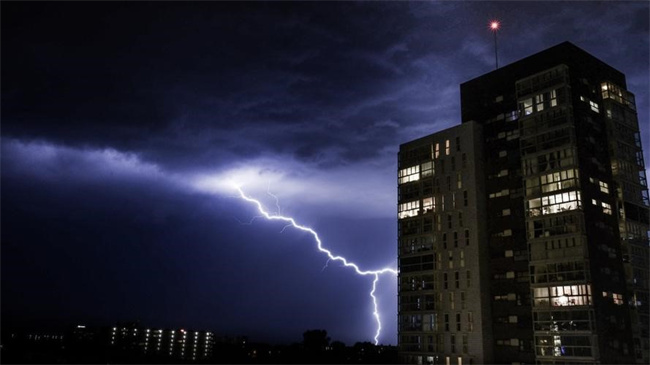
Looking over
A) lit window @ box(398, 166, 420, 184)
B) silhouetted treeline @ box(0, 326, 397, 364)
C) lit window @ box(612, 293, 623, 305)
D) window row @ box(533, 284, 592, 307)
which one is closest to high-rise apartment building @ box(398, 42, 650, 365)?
window row @ box(533, 284, 592, 307)

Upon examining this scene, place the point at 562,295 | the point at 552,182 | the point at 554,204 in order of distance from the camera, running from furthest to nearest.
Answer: the point at 552,182 → the point at 554,204 → the point at 562,295

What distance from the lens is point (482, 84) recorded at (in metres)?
86.2

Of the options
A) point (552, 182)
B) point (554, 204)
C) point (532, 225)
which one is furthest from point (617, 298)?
point (552, 182)

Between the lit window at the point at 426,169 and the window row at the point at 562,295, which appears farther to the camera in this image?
the lit window at the point at 426,169

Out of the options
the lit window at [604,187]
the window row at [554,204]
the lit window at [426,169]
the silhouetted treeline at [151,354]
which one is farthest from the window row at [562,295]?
the silhouetted treeline at [151,354]

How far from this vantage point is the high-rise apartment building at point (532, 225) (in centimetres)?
6594

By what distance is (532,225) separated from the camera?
2842 inches

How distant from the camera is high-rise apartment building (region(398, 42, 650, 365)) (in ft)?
216

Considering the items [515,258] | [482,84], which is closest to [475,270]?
[515,258]

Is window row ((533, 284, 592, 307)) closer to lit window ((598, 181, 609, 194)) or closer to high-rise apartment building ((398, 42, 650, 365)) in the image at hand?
high-rise apartment building ((398, 42, 650, 365))

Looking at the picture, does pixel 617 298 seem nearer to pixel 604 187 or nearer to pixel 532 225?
pixel 532 225

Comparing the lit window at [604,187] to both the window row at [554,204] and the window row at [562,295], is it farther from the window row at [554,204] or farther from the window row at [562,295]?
the window row at [562,295]

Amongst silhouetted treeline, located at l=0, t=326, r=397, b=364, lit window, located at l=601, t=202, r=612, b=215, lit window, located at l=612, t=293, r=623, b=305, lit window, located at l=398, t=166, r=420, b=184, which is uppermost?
lit window, located at l=398, t=166, r=420, b=184

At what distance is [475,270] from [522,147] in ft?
62.5
